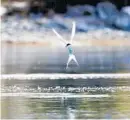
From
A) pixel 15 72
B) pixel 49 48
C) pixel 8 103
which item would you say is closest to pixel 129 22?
pixel 49 48

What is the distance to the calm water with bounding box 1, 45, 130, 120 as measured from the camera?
8742 mm

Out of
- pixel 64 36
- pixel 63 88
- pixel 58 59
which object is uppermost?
pixel 64 36

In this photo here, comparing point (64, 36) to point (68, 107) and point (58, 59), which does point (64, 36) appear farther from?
point (68, 107)

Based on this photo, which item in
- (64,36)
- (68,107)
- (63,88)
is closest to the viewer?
(68,107)

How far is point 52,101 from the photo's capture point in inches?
384

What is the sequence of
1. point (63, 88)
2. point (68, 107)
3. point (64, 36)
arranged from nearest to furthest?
point (68, 107) → point (63, 88) → point (64, 36)

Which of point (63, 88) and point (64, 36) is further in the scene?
point (64, 36)

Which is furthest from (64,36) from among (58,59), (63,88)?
(63,88)

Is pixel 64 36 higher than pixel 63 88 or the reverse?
higher

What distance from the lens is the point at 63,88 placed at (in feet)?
37.1

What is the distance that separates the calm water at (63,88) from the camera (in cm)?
874

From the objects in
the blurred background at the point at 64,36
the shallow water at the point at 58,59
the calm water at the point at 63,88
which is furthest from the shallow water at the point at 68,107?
the shallow water at the point at 58,59

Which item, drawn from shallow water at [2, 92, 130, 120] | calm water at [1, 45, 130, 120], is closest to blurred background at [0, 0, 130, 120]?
calm water at [1, 45, 130, 120]

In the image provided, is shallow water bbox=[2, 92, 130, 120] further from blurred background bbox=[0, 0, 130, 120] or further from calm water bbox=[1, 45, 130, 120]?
blurred background bbox=[0, 0, 130, 120]
